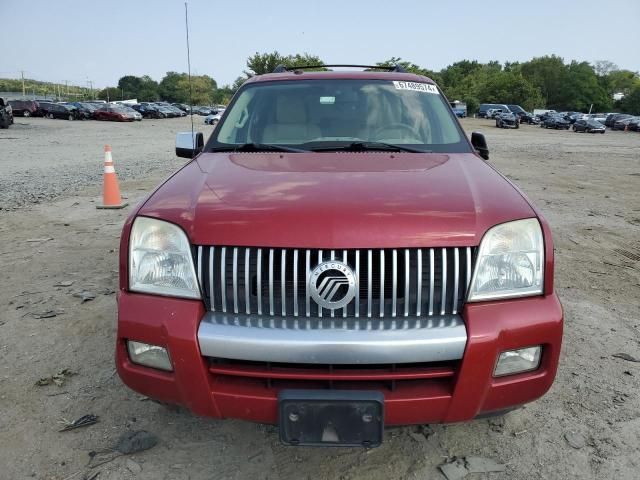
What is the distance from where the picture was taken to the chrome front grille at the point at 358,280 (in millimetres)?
1848

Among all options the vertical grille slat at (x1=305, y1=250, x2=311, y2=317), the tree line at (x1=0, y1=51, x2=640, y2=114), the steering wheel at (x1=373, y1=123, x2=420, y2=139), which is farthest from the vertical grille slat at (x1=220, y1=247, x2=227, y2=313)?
the tree line at (x1=0, y1=51, x2=640, y2=114)

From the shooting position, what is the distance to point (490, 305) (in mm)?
1870

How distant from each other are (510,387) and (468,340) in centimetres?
30

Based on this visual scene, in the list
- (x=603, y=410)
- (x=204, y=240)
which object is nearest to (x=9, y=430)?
(x=204, y=240)

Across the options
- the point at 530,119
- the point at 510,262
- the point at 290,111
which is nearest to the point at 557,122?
the point at 530,119

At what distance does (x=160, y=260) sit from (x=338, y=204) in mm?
741

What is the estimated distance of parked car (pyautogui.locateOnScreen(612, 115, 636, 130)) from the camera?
148 ft

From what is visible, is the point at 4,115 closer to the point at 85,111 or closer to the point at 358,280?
the point at 85,111

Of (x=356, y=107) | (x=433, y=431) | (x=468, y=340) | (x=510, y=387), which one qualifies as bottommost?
(x=433, y=431)

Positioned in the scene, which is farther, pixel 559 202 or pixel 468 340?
pixel 559 202

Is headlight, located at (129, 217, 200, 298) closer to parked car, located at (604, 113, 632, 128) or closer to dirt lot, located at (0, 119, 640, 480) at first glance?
dirt lot, located at (0, 119, 640, 480)

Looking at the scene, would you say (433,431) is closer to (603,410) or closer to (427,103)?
(603,410)

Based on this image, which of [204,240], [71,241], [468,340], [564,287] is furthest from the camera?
[71,241]

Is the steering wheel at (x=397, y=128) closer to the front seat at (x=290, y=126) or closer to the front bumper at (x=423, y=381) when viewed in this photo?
the front seat at (x=290, y=126)
